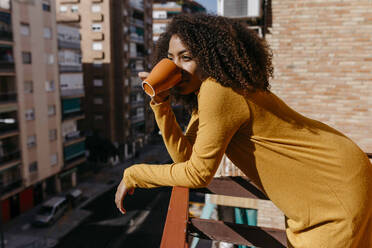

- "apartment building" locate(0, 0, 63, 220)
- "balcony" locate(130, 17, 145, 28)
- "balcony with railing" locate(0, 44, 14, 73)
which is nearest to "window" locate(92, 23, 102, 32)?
"balcony" locate(130, 17, 145, 28)

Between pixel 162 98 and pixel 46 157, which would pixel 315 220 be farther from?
pixel 46 157

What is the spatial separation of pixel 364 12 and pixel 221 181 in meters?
5.62

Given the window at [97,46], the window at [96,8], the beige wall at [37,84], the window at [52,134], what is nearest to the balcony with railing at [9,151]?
the beige wall at [37,84]

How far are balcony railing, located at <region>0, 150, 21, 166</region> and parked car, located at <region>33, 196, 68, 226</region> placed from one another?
11.3ft

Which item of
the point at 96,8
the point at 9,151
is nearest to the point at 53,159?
the point at 9,151

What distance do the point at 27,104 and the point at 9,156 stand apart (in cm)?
341

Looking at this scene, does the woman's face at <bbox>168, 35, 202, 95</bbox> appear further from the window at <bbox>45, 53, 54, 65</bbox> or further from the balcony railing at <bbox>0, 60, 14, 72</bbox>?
the window at <bbox>45, 53, 54, 65</bbox>

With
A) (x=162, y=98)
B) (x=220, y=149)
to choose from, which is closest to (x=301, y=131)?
(x=220, y=149)

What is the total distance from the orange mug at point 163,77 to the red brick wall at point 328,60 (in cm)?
611

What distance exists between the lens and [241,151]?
1722mm

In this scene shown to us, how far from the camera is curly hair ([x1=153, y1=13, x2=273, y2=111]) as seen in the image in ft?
5.44

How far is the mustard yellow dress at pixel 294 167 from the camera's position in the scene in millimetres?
1597

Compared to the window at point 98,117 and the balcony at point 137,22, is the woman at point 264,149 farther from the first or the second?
the balcony at point 137,22

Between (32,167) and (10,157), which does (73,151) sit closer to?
(32,167)
